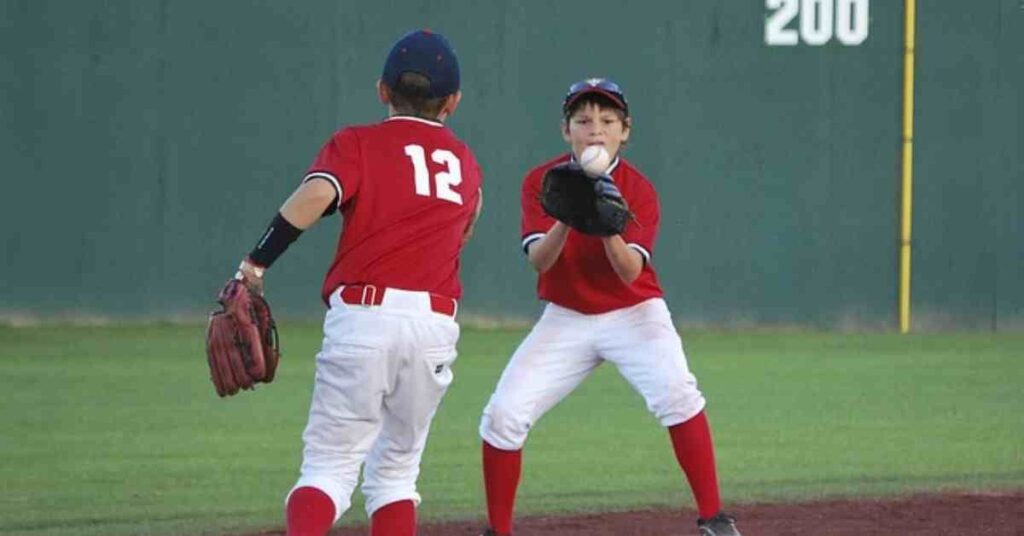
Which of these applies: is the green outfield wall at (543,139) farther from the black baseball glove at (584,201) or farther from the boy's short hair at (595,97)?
the black baseball glove at (584,201)

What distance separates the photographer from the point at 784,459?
31.6 ft

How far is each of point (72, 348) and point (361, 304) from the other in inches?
343

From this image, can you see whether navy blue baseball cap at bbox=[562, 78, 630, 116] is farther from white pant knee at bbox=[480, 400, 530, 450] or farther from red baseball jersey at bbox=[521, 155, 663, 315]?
white pant knee at bbox=[480, 400, 530, 450]

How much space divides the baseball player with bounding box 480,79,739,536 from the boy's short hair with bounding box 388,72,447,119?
3.45 ft

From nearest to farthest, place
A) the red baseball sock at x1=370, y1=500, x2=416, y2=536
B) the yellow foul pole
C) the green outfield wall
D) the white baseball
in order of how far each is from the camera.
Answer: the red baseball sock at x1=370, y1=500, x2=416, y2=536, the white baseball, the green outfield wall, the yellow foul pole

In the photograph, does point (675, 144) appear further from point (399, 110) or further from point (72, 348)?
point (399, 110)

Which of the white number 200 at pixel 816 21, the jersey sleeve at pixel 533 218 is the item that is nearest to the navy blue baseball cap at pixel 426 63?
the jersey sleeve at pixel 533 218

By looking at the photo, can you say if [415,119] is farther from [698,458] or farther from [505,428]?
[698,458]

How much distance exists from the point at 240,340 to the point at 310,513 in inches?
19.4

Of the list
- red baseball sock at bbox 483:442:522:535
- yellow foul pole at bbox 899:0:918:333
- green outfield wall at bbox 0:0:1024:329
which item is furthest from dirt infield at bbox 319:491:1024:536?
→ yellow foul pole at bbox 899:0:918:333

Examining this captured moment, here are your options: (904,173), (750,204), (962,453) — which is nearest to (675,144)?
(750,204)

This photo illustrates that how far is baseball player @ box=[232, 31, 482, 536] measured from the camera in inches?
222

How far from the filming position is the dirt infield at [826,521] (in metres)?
7.57

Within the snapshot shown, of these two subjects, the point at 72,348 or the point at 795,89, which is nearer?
the point at 72,348
